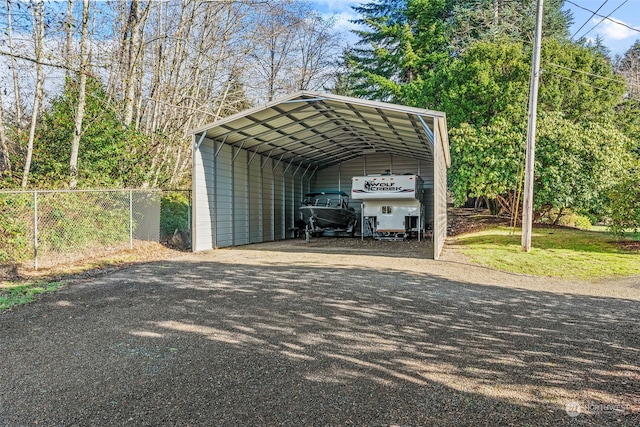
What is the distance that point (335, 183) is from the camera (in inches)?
838

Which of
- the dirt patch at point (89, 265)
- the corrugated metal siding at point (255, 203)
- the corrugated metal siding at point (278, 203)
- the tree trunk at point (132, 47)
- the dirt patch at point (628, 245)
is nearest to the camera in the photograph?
the dirt patch at point (89, 265)

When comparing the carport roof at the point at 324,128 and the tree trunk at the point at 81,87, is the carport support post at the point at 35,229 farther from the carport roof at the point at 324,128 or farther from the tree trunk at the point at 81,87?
the carport roof at the point at 324,128

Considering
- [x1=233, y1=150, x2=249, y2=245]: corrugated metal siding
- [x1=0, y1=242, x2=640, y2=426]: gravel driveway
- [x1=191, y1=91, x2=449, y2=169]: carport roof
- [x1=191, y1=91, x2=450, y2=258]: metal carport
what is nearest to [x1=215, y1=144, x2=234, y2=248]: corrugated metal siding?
[x1=191, y1=91, x2=450, y2=258]: metal carport

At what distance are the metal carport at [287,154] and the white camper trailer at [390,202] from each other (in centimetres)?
103

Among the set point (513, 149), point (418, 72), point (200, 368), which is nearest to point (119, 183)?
point (200, 368)

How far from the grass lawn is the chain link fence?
8348mm

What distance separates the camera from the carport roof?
1047cm

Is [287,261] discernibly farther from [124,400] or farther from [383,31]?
[383,31]

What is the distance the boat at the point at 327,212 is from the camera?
15578 mm

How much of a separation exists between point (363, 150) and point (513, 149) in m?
7.00

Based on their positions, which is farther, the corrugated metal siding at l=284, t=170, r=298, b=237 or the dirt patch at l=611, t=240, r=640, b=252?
the corrugated metal siding at l=284, t=170, r=298, b=237

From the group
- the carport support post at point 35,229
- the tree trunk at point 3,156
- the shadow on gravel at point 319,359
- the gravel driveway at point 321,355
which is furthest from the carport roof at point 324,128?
the shadow on gravel at point 319,359

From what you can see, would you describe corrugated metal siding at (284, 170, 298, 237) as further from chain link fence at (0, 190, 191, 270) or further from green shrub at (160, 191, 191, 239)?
chain link fence at (0, 190, 191, 270)

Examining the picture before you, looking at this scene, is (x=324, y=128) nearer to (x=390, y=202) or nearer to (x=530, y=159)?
(x=390, y=202)
